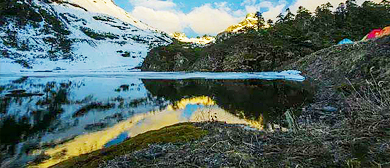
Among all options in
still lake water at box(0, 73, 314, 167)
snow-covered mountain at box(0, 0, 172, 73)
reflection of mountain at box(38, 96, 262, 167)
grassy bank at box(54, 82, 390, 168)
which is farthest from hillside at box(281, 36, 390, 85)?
snow-covered mountain at box(0, 0, 172, 73)

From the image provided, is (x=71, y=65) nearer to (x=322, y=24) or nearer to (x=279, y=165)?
(x=322, y=24)

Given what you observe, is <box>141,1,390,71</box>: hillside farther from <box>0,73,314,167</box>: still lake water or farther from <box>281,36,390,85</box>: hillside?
<box>0,73,314,167</box>: still lake water

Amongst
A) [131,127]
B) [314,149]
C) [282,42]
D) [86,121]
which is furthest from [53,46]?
[314,149]

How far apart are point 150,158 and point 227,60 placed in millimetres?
67415

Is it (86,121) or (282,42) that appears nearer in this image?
(86,121)

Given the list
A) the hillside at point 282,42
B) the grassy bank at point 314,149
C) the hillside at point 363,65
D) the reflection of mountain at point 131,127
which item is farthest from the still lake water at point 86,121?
the hillside at point 282,42

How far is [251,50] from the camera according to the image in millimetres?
69062

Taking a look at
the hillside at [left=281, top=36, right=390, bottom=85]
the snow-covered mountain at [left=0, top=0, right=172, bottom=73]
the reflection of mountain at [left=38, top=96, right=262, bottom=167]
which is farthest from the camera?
the snow-covered mountain at [left=0, top=0, right=172, bottom=73]

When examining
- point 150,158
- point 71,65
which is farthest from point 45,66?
point 150,158

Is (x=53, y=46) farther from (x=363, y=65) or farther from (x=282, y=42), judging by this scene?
(x=363, y=65)

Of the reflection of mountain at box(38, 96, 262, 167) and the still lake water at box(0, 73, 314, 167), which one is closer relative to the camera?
the reflection of mountain at box(38, 96, 262, 167)

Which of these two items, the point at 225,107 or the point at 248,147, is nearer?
the point at 248,147

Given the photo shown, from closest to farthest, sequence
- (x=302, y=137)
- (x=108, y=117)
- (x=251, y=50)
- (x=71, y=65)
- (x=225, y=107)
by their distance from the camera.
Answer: (x=302, y=137) < (x=108, y=117) < (x=225, y=107) < (x=251, y=50) < (x=71, y=65)

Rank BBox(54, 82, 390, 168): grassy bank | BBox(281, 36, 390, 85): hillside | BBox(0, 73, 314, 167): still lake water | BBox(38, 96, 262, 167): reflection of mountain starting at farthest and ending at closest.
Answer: BBox(281, 36, 390, 85): hillside < BBox(0, 73, 314, 167): still lake water < BBox(38, 96, 262, 167): reflection of mountain < BBox(54, 82, 390, 168): grassy bank
